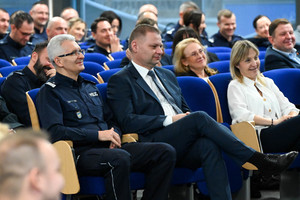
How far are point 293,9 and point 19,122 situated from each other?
6971mm

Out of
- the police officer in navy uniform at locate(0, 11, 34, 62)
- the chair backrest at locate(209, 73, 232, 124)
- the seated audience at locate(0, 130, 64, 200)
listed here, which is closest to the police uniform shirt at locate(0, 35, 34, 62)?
the police officer in navy uniform at locate(0, 11, 34, 62)

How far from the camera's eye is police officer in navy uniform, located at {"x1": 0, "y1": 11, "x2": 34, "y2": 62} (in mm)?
6297

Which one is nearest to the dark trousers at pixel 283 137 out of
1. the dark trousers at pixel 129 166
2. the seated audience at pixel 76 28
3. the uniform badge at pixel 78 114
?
the dark trousers at pixel 129 166

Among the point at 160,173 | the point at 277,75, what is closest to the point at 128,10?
the point at 277,75

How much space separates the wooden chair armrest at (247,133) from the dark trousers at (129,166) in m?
0.61

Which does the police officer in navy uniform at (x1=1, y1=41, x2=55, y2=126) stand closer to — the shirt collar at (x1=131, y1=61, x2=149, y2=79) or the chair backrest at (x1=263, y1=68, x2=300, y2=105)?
the shirt collar at (x1=131, y1=61, x2=149, y2=79)

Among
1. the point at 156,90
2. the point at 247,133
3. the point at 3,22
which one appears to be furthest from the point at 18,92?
the point at 3,22

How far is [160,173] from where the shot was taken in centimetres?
312

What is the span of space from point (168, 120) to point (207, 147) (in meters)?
0.36

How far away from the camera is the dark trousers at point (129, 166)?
303cm

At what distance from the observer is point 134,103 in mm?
3602

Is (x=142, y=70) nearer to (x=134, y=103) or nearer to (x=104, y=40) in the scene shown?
(x=134, y=103)

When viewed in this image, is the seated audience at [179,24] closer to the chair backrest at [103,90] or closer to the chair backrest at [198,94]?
the chair backrest at [198,94]

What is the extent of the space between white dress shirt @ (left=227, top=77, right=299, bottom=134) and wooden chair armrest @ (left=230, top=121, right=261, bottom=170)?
0.78ft
